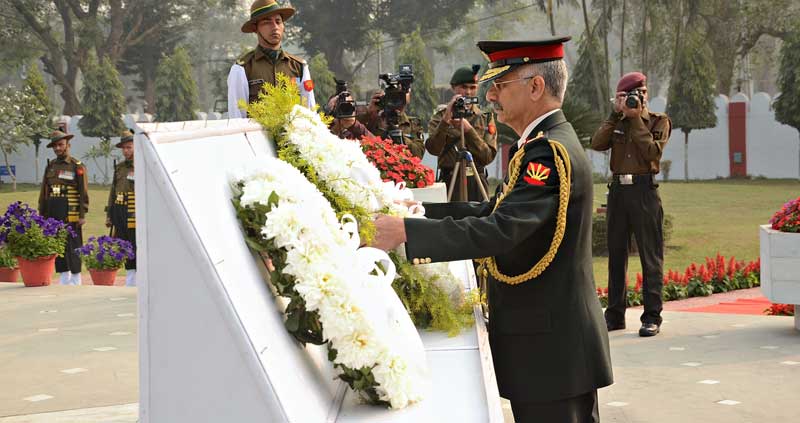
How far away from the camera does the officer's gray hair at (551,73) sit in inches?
109

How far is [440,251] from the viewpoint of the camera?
258 centimetres

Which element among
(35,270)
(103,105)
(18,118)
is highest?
(103,105)

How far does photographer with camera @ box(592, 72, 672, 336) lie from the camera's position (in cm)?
738

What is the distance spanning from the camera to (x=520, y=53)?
9.08 ft

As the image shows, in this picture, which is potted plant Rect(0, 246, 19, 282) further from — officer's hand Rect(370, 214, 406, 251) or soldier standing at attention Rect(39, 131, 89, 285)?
officer's hand Rect(370, 214, 406, 251)

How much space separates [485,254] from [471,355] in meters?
0.43

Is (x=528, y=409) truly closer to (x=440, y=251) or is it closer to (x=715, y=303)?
(x=440, y=251)

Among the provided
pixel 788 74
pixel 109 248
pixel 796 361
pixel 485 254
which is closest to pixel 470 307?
pixel 485 254

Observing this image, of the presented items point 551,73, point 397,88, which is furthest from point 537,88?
point 397,88

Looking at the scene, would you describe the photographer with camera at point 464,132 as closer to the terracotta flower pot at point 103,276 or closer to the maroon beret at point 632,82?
the maroon beret at point 632,82

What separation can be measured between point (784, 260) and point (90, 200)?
28808mm

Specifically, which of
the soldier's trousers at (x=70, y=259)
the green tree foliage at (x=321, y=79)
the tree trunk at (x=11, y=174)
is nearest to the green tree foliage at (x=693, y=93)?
the green tree foliage at (x=321, y=79)

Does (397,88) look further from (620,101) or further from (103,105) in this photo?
(103,105)

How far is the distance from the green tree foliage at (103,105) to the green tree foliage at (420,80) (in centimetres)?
1317
